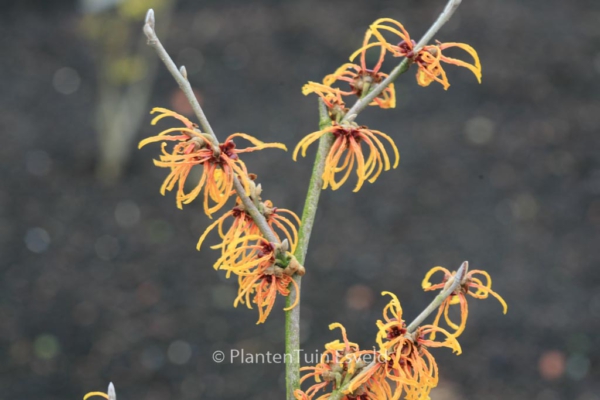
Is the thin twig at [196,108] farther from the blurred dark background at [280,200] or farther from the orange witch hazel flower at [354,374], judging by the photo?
the blurred dark background at [280,200]

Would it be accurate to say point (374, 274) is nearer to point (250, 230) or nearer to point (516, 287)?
point (516, 287)

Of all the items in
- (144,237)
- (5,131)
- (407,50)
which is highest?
(5,131)

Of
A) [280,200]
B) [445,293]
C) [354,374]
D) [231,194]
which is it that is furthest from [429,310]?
[280,200]

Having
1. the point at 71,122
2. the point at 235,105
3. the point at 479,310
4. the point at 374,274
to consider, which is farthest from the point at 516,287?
the point at 71,122

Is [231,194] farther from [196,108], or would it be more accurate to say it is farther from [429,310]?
[429,310]

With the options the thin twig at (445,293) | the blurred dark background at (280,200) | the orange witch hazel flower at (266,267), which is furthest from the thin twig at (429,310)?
the blurred dark background at (280,200)

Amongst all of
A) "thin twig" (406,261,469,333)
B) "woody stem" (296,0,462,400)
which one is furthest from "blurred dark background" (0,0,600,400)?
"thin twig" (406,261,469,333)
